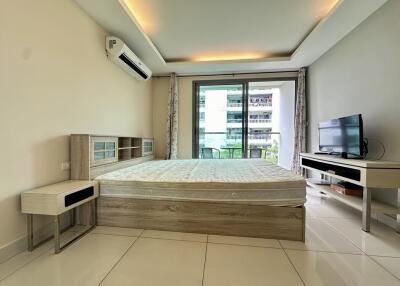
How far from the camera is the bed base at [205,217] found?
1.87m

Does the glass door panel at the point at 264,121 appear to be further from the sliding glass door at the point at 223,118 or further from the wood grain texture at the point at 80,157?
the wood grain texture at the point at 80,157

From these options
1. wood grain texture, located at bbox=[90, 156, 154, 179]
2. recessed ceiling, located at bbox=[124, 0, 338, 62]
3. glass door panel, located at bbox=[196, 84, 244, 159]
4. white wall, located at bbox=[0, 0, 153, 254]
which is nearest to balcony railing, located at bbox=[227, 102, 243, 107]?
glass door panel, located at bbox=[196, 84, 244, 159]

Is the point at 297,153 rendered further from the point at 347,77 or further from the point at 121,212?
the point at 121,212

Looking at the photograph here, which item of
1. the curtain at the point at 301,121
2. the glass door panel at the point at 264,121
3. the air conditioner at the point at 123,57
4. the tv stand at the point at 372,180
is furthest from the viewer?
the glass door panel at the point at 264,121

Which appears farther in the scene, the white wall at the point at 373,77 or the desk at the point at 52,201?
the white wall at the point at 373,77

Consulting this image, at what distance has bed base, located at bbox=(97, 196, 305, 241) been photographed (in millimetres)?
1868

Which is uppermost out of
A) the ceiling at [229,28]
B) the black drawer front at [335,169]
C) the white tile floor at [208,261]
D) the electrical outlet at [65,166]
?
the ceiling at [229,28]

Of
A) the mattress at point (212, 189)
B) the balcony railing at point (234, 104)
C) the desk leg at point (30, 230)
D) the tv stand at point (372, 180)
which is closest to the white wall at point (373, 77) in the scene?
the tv stand at point (372, 180)

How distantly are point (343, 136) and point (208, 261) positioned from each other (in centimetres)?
251

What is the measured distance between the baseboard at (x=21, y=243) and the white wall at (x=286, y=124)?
16.6 feet

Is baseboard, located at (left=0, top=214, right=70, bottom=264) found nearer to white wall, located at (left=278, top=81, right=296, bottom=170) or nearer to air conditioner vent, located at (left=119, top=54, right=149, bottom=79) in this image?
air conditioner vent, located at (left=119, top=54, right=149, bottom=79)

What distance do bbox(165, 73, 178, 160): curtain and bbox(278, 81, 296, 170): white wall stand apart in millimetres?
3047

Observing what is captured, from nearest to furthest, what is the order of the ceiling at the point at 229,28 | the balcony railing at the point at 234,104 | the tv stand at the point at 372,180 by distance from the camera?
the tv stand at the point at 372,180, the ceiling at the point at 229,28, the balcony railing at the point at 234,104

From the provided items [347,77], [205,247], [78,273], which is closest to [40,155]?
[78,273]
